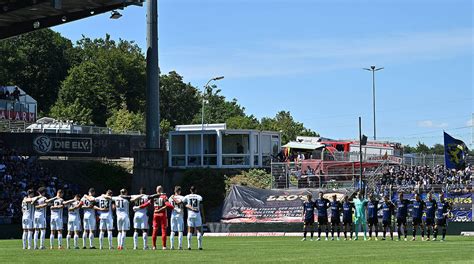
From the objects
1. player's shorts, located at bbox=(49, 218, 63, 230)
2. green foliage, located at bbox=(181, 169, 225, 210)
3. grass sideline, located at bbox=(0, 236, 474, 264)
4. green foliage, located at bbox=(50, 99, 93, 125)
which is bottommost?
grass sideline, located at bbox=(0, 236, 474, 264)

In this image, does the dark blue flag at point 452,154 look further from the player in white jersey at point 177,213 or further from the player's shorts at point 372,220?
the player in white jersey at point 177,213

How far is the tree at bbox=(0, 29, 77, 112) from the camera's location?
116 metres

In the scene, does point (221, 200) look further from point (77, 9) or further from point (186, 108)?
point (186, 108)

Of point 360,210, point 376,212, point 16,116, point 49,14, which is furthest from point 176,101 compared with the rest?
point 376,212

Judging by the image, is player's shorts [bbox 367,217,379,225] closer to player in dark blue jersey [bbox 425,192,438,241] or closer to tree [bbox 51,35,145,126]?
player in dark blue jersey [bbox 425,192,438,241]

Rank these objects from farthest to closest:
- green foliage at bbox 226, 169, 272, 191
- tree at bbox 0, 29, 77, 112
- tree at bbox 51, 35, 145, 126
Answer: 1. tree at bbox 0, 29, 77, 112
2. tree at bbox 51, 35, 145, 126
3. green foliage at bbox 226, 169, 272, 191

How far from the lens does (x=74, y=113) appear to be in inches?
4186

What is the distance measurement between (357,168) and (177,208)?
→ 117 ft

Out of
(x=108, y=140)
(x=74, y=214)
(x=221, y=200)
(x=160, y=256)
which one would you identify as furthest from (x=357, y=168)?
(x=160, y=256)

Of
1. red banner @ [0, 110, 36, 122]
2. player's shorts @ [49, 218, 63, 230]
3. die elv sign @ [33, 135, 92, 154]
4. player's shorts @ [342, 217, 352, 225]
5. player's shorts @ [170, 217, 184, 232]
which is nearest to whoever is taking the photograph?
player's shorts @ [170, 217, 184, 232]

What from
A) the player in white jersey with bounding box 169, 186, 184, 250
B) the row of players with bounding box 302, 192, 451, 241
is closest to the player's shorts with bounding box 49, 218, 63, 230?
the player in white jersey with bounding box 169, 186, 184, 250

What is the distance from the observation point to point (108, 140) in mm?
71750

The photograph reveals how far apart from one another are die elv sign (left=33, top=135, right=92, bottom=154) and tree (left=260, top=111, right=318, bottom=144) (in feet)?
163

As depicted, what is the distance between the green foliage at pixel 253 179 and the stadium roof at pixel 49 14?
14.9 metres
